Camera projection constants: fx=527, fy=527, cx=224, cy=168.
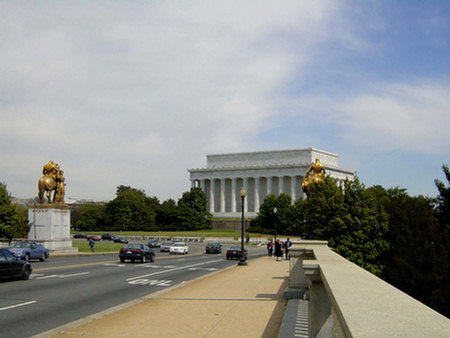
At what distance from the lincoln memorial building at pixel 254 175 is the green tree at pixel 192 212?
1563 cm

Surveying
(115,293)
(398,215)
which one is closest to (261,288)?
(115,293)

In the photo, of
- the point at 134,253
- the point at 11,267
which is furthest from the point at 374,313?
the point at 134,253

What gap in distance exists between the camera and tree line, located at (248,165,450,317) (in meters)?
33.1

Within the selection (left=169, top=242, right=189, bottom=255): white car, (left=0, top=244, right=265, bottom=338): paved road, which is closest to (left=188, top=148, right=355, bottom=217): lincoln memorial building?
(left=169, top=242, right=189, bottom=255): white car

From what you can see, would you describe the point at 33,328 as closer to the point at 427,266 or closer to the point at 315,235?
the point at 315,235

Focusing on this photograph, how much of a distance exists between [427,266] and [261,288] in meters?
28.6

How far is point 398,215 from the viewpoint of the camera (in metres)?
46.5

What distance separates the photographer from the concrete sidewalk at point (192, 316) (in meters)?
11.9

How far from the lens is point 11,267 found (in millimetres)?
22703

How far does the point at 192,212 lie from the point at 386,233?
339 ft

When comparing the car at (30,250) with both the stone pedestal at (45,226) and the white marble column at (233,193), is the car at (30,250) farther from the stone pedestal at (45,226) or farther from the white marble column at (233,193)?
the white marble column at (233,193)

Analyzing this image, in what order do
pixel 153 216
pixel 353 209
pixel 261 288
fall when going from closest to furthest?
pixel 261 288 → pixel 353 209 → pixel 153 216

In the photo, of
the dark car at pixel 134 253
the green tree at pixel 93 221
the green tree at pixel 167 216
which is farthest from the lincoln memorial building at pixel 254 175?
the dark car at pixel 134 253

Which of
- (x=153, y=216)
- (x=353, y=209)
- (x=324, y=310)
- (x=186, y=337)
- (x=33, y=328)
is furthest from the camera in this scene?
(x=153, y=216)
